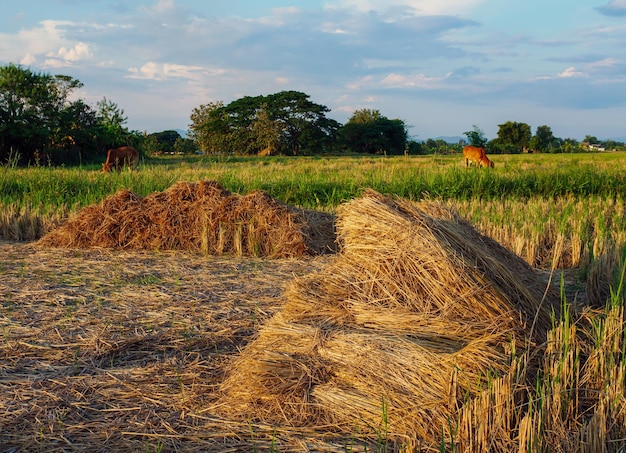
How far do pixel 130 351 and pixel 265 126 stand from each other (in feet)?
Result: 132

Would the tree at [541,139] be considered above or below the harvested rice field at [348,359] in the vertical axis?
above

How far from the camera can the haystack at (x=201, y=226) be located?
7.04 m

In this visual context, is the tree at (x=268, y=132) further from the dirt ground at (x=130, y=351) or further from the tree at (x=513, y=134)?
the dirt ground at (x=130, y=351)

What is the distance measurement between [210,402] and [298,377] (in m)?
0.45

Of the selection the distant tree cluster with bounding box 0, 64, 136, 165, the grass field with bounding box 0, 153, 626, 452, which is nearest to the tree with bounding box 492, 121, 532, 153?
the distant tree cluster with bounding box 0, 64, 136, 165

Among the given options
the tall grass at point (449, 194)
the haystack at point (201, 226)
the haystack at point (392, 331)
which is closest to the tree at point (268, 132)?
the tall grass at point (449, 194)

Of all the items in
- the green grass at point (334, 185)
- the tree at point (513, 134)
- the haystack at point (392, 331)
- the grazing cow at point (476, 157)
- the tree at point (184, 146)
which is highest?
the tree at point (513, 134)

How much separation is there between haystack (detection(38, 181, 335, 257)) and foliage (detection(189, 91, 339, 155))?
3468 cm

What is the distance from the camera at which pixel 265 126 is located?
4322 centimetres

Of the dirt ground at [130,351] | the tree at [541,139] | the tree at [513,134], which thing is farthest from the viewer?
the tree at [513,134]

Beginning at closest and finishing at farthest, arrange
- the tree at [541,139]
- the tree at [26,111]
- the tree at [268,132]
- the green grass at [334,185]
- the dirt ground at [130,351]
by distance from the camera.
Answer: the dirt ground at [130,351] < the green grass at [334,185] < the tree at [26,111] < the tree at [268,132] < the tree at [541,139]

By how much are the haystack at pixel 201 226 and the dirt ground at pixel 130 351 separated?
0.65 m

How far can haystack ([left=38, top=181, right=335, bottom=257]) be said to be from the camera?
7.04 metres

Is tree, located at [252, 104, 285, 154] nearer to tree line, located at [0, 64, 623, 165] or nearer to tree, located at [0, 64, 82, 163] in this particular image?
tree line, located at [0, 64, 623, 165]
